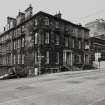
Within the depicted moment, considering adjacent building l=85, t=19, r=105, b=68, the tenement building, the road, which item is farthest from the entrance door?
the road

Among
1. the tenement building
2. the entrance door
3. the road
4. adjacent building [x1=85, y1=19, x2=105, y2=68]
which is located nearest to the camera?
the road

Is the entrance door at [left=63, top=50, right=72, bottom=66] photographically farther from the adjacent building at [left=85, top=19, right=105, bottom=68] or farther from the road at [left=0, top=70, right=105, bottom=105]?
the road at [left=0, top=70, right=105, bottom=105]

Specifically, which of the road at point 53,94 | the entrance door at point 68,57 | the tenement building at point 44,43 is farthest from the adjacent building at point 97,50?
the road at point 53,94

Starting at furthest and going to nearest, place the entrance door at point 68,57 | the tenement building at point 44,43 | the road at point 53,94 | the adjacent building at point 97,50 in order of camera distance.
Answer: the adjacent building at point 97,50
the entrance door at point 68,57
the tenement building at point 44,43
the road at point 53,94

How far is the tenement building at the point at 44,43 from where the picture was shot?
2436 centimetres

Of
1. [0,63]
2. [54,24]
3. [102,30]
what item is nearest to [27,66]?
[54,24]

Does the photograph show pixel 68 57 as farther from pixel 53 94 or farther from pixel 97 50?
pixel 53 94

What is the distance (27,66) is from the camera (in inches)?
1009

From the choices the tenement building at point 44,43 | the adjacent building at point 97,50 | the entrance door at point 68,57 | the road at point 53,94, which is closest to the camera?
the road at point 53,94

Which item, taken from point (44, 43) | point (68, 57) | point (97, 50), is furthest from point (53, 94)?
point (97, 50)

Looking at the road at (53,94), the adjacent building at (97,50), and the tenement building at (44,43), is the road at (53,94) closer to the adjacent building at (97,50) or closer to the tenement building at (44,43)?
the tenement building at (44,43)

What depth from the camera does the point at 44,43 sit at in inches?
972

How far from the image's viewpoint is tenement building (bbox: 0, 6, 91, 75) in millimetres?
24359

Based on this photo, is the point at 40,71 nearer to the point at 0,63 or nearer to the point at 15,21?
the point at 15,21
